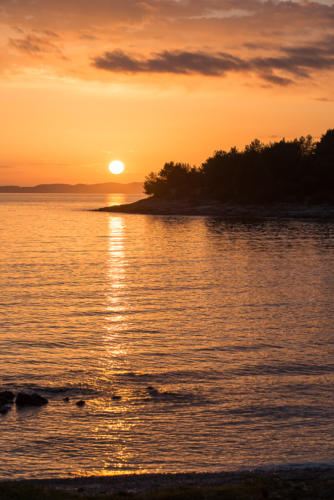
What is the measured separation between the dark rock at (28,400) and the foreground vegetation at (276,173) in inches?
5764

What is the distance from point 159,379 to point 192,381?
4.24 feet

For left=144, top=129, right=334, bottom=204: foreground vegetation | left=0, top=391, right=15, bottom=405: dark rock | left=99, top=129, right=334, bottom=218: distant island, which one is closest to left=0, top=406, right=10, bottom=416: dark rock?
left=0, top=391, right=15, bottom=405: dark rock

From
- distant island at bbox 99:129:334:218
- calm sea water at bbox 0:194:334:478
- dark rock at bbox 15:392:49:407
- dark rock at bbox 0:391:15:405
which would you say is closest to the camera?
calm sea water at bbox 0:194:334:478

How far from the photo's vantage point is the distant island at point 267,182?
158 m

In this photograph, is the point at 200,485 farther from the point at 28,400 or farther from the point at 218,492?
the point at 28,400

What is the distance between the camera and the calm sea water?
14.4 meters

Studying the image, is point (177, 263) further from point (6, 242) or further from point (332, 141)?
point (332, 141)

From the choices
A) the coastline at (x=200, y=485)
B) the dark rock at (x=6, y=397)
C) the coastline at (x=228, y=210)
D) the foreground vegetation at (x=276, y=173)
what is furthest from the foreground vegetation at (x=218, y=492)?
the foreground vegetation at (x=276, y=173)

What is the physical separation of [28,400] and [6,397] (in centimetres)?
87

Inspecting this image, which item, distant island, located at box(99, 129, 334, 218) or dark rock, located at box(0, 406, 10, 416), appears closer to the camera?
dark rock, located at box(0, 406, 10, 416)

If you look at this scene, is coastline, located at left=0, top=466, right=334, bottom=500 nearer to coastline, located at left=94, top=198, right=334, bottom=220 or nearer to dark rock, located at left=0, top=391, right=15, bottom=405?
dark rock, located at left=0, top=391, right=15, bottom=405

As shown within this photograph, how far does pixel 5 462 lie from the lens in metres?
13.6

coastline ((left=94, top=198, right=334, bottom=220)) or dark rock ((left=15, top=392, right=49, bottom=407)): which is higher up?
coastline ((left=94, top=198, right=334, bottom=220))

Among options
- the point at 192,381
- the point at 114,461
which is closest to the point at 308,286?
the point at 192,381
